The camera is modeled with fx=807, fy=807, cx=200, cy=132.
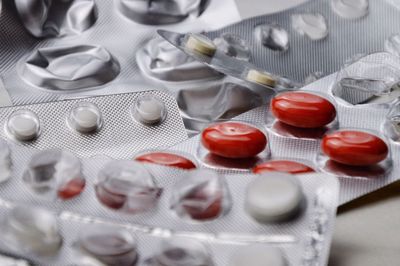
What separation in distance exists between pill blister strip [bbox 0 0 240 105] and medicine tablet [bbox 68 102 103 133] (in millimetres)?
54

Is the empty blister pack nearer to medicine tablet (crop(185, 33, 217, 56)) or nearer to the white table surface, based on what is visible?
the white table surface

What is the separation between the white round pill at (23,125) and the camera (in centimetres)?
93

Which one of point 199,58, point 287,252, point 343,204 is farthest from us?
point 199,58

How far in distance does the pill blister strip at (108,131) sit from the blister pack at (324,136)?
47mm

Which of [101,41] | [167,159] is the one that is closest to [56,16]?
[101,41]

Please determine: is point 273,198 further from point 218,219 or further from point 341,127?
point 341,127

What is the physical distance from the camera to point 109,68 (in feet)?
3.41

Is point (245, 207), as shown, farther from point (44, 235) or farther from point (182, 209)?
point (44, 235)

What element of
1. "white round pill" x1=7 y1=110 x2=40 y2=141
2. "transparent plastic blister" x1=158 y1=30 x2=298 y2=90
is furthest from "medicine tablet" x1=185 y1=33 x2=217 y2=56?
"white round pill" x1=7 y1=110 x2=40 y2=141

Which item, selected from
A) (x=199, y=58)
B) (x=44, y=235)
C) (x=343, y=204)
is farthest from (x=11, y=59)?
(x=343, y=204)

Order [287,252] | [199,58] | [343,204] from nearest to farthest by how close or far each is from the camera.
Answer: [287,252], [343,204], [199,58]

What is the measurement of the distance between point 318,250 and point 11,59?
494 millimetres

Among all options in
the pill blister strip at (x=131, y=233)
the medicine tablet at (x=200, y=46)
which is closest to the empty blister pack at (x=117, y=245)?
the pill blister strip at (x=131, y=233)

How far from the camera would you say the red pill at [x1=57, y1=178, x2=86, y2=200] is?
79 cm
